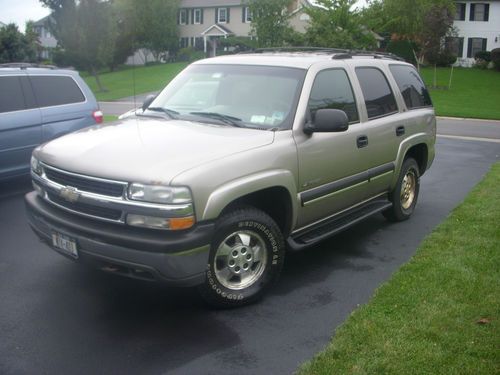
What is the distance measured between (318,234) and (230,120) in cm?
131

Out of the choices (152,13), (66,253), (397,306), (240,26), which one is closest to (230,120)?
(66,253)

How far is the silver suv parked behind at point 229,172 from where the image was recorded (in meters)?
3.94

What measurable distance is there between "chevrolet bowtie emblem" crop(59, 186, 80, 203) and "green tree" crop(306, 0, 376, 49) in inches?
1029

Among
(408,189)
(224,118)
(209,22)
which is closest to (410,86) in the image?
(408,189)

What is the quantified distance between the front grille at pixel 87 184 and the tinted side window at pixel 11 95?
385cm

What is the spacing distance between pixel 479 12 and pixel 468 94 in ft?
81.1

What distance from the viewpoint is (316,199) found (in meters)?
5.14

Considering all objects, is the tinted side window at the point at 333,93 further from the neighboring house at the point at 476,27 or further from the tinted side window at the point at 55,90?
the neighboring house at the point at 476,27

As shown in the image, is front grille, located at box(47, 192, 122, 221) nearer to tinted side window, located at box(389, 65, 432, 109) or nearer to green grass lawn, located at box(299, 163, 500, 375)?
green grass lawn, located at box(299, 163, 500, 375)

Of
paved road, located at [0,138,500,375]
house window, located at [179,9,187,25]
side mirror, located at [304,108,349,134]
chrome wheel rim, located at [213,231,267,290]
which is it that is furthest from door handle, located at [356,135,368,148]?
house window, located at [179,9,187,25]

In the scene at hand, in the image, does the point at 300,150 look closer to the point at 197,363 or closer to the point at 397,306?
the point at 397,306

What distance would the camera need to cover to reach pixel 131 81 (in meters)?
44.3

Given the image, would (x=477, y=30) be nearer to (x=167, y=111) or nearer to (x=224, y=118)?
(x=167, y=111)

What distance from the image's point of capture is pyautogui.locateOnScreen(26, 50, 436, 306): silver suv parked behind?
394 cm
